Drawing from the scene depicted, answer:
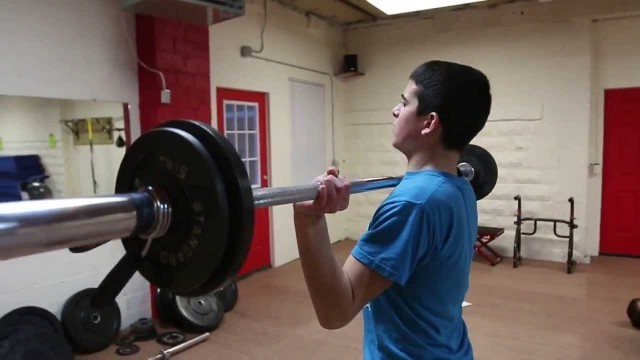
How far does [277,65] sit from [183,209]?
4.45 m

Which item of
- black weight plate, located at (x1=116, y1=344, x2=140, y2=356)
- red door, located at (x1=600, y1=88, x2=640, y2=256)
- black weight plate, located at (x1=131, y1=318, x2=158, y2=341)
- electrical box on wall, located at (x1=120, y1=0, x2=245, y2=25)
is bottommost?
black weight plate, located at (x1=116, y1=344, x2=140, y2=356)

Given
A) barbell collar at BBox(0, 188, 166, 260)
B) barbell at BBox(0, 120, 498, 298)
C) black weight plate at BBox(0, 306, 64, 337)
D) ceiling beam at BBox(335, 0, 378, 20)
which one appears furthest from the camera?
ceiling beam at BBox(335, 0, 378, 20)

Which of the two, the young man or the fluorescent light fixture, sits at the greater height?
the fluorescent light fixture

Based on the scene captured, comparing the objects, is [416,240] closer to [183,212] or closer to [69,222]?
[183,212]

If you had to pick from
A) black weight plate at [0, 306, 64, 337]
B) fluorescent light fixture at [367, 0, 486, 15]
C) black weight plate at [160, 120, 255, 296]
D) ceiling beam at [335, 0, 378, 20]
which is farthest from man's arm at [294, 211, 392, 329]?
ceiling beam at [335, 0, 378, 20]

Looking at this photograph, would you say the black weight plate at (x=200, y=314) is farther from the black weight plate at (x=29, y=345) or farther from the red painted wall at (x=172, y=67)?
the black weight plate at (x=29, y=345)

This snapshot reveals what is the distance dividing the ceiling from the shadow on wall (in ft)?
8.41

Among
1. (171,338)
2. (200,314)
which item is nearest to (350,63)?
(200,314)

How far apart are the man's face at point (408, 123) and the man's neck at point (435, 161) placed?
0.03 m

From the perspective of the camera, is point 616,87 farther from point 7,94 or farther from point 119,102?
point 7,94

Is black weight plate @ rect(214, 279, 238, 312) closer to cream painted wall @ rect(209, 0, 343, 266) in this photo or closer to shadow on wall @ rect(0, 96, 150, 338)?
shadow on wall @ rect(0, 96, 150, 338)

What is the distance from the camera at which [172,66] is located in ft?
11.1

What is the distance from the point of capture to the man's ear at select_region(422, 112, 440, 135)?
0.99m

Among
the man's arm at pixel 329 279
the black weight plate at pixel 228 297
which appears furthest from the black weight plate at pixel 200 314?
the man's arm at pixel 329 279
